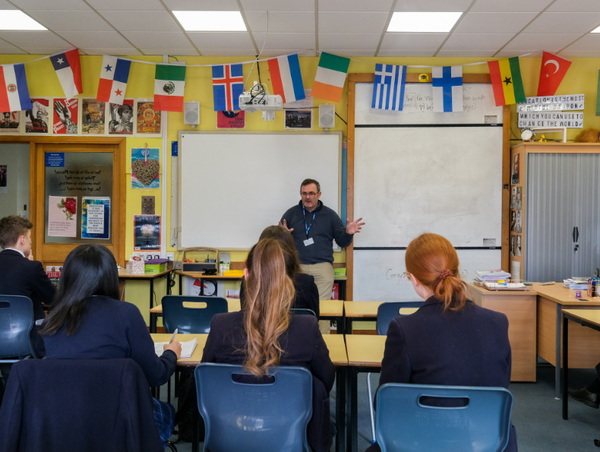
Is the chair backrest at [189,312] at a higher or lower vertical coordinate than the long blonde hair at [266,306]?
lower

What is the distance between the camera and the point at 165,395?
3.31 m

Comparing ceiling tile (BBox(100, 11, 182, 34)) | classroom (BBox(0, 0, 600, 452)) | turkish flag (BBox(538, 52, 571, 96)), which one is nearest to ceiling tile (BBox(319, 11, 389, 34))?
classroom (BBox(0, 0, 600, 452))

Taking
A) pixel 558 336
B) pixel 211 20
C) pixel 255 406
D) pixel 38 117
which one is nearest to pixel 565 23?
pixel 558 336

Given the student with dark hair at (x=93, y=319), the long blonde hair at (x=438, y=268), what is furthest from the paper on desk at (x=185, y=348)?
the long blonde hair at (x=438, y=268)

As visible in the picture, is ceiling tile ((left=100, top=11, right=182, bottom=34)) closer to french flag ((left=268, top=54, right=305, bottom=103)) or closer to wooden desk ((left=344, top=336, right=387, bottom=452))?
french flag ((left=268, top=54, right=305, bottom=103))

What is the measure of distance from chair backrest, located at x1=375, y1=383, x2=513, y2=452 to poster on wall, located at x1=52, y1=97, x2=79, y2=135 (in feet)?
15.9

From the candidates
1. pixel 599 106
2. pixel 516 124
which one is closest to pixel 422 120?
pixel 516 124

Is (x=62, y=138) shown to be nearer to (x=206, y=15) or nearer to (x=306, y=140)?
(x=206, y=15)

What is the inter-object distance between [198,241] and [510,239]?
133 inches

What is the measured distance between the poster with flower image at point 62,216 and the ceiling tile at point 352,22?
3350 mm

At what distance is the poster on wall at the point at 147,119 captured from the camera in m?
4.99

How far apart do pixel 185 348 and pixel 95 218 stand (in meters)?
3.53

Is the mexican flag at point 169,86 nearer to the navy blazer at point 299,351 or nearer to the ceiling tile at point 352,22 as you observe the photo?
the ceiling tile at point 352,22

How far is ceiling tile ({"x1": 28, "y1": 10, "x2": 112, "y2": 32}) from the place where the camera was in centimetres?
389
